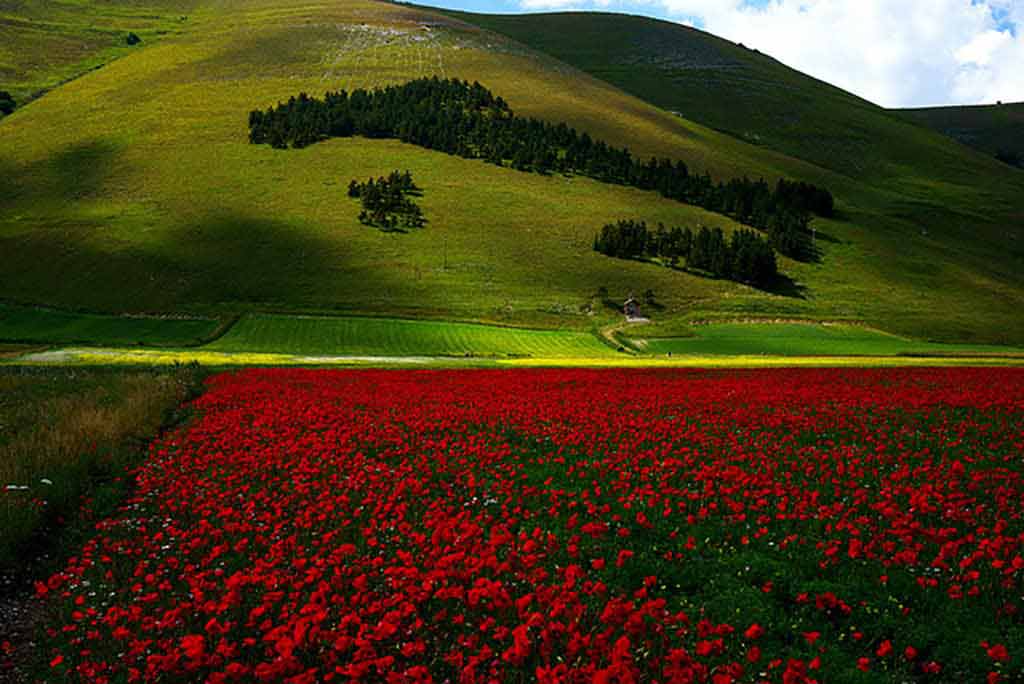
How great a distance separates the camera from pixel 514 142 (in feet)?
500

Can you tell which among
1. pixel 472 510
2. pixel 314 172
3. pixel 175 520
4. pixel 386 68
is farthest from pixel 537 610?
pixel 386 68

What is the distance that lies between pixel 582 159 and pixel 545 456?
143m

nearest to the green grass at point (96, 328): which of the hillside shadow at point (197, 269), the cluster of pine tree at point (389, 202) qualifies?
the hillside shadow at point (197, 269)

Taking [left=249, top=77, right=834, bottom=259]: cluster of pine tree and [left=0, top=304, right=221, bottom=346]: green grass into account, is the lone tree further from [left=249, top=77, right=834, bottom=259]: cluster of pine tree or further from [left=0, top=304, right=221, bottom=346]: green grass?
[left=0, top=304, right=221, bottom=346]: green grass

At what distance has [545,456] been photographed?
16.2 metres

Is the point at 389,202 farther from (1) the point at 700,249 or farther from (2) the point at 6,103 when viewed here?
(2) the point at 6,103

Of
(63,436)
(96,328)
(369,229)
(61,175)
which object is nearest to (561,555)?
(63,436)

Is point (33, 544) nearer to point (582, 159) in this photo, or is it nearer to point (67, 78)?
point (582, 159)

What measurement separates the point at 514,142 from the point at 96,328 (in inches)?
4029

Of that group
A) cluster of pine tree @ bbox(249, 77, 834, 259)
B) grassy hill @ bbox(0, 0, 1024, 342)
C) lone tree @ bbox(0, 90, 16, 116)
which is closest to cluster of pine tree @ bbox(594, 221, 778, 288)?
grassy hill @ bbox(0, 0, 1024, 342)

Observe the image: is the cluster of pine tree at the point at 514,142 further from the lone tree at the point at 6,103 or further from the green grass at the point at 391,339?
the green grass at the point at 391,339

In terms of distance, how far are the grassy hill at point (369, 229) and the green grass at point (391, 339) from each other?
6.88 metres

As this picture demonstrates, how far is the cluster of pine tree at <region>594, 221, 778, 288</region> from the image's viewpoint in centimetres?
11175

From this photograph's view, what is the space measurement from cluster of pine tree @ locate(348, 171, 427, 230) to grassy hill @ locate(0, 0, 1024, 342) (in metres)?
2.89
